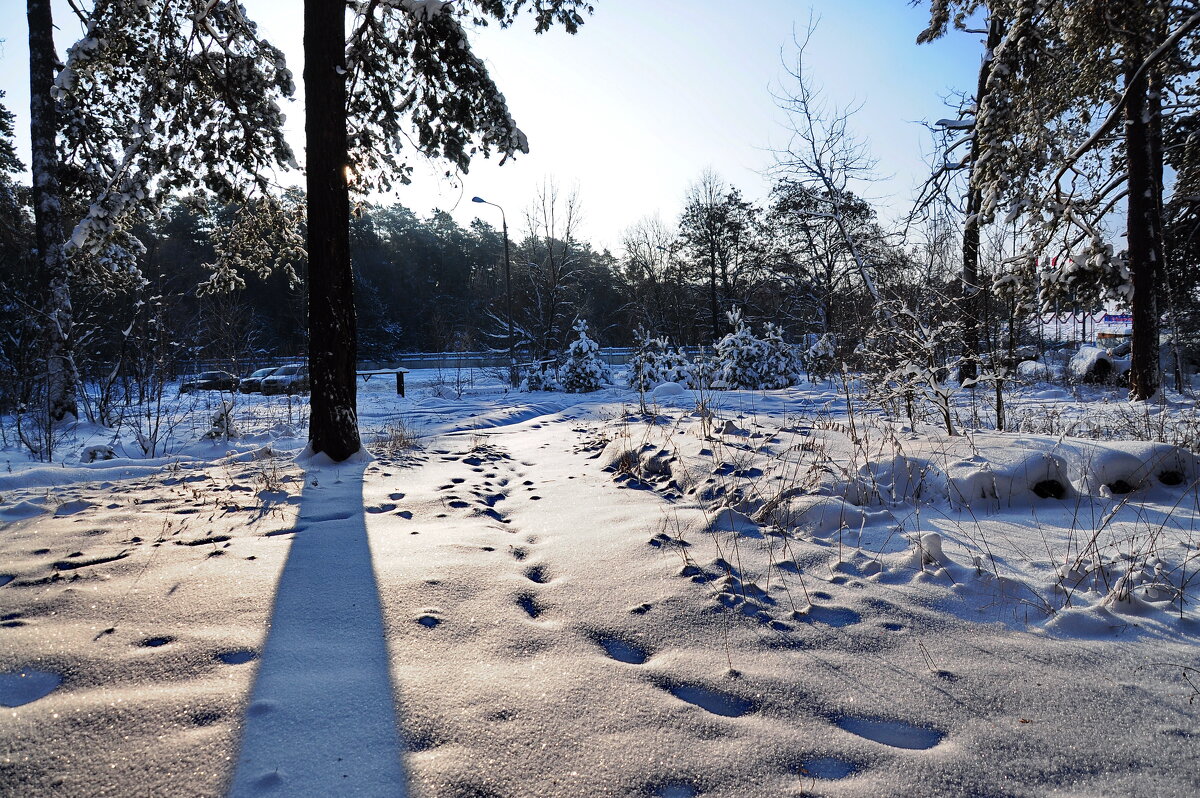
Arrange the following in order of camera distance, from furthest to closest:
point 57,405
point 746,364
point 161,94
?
point 746,364, point 57,405, point 161,94

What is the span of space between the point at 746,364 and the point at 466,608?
1206 cm

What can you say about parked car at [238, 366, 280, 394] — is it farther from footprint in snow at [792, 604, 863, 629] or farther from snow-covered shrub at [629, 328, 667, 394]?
footprint in snow at [792, 604, 863, 629]

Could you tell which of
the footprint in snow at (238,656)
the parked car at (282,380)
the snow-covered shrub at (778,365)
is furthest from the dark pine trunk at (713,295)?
the footprint in snow at (238,656)

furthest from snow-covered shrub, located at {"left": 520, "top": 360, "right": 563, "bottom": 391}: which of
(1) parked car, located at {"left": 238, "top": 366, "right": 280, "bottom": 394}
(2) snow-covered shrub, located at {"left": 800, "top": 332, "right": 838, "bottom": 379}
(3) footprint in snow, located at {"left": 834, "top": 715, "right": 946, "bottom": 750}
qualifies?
(3) footprint in snow, located at {"left": 834, "top": 715, "right": 946, "bottom": 750}

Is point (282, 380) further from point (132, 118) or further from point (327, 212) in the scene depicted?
point (327, 212)

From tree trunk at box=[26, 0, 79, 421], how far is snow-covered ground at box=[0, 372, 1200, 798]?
17.5 feet

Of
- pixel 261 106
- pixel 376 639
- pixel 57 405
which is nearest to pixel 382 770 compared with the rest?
pixel 376 639

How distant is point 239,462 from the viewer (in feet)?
15.9

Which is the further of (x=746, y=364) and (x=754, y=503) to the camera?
(x=746, y=364)

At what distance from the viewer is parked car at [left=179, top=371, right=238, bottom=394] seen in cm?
757

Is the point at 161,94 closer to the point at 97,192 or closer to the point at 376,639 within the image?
the point at 97,192

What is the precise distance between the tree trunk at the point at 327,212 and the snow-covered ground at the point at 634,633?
4.23ft

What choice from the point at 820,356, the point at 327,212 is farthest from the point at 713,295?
the point at 327,212

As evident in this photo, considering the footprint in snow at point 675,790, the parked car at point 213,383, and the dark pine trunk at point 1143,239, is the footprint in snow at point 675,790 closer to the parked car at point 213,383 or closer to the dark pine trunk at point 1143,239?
the parked car at point 213,383
